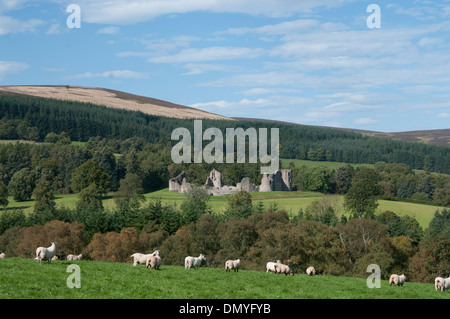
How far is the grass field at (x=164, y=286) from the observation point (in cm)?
1659

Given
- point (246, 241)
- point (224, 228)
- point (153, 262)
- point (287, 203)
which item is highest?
point (153, 262)

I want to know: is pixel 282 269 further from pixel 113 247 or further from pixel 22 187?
pixel 22 187

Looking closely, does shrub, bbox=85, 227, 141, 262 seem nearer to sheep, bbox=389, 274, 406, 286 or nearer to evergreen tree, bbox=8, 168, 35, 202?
sheep, bbox=389, 274, 406, 286

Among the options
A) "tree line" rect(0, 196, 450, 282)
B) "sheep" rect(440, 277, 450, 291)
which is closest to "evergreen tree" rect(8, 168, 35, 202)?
"tree line" rect(0, 196, 450, 282)

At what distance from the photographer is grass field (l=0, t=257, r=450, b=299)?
16.6m

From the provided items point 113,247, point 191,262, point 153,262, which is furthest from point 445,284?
point 113,247

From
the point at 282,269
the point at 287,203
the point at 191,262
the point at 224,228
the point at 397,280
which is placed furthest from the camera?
the point at 287,203

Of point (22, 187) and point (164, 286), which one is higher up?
point (164, 286)

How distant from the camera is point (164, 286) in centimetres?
1861

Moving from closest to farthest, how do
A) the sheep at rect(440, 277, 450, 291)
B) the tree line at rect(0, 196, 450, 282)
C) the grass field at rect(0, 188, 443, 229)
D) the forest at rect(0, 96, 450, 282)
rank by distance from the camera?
1. the sheep at rect(440, 277, 450, 291)
2. the tree line at rect(0, 196, 450, 282)
3. the forest at rect(0, 96, 450, 282)
4. the grass field at rect(0, 188, 443, 229)

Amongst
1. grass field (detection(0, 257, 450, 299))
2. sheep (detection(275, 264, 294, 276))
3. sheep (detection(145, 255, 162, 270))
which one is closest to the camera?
grass field (detection(0, 257, 450, 299))

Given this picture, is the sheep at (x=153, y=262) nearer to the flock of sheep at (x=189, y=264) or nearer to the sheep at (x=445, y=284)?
the flock of sheep at (x=189, y=264)

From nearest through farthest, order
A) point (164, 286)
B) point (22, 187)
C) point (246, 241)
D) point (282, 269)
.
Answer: point (164, 286) → point (282, 269) → point (246, 241) → point (22, 187)
